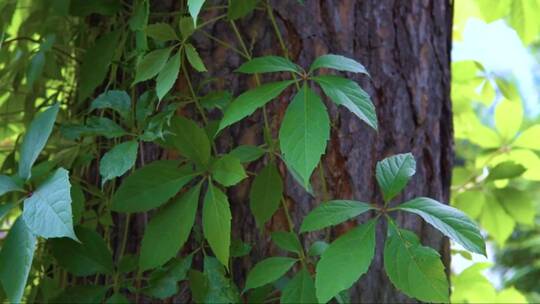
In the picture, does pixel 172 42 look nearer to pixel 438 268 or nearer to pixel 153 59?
pixel 153 59

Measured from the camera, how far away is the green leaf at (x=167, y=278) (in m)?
0.85

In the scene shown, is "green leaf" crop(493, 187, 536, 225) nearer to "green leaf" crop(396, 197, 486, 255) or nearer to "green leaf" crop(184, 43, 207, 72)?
"green leaf" crop(396, 197, 486, 255)

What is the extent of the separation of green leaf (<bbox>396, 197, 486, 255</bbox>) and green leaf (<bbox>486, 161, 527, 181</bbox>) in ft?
1.62

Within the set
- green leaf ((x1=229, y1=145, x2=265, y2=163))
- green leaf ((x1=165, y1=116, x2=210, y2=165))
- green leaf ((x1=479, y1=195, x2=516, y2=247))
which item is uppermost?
green leaf ((x1=165, y1=116, x2=210, y2=165))

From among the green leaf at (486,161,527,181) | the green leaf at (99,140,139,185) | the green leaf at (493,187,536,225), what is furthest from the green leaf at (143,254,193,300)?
the green leaf at (493,187,536,225)

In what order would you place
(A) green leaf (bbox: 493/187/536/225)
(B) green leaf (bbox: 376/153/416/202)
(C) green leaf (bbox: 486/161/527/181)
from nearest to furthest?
(B) green leaf (bbox: 376/153/416/202)
(C) green leaf (bbox: 486/161/527/181)
(A) green leaf (bbox: 493/187/536/225)

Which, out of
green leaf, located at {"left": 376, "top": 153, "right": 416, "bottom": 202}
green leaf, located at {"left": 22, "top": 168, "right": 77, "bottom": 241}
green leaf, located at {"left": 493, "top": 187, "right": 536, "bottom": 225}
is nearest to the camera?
green leaf, located at {"left": 22, "top": 168, "right": 77, "bottom": 241}

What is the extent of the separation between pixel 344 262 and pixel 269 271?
0.57ft

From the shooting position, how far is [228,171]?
0.76 meters

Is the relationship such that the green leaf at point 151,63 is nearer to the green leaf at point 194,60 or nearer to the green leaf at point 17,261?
the green leaf at point 194,60

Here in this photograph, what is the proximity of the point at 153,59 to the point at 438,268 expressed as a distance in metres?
0.38

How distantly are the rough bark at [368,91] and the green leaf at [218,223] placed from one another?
221 mm

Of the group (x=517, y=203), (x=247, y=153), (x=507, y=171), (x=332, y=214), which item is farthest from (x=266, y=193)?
(x=517, y=203)

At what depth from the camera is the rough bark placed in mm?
986
